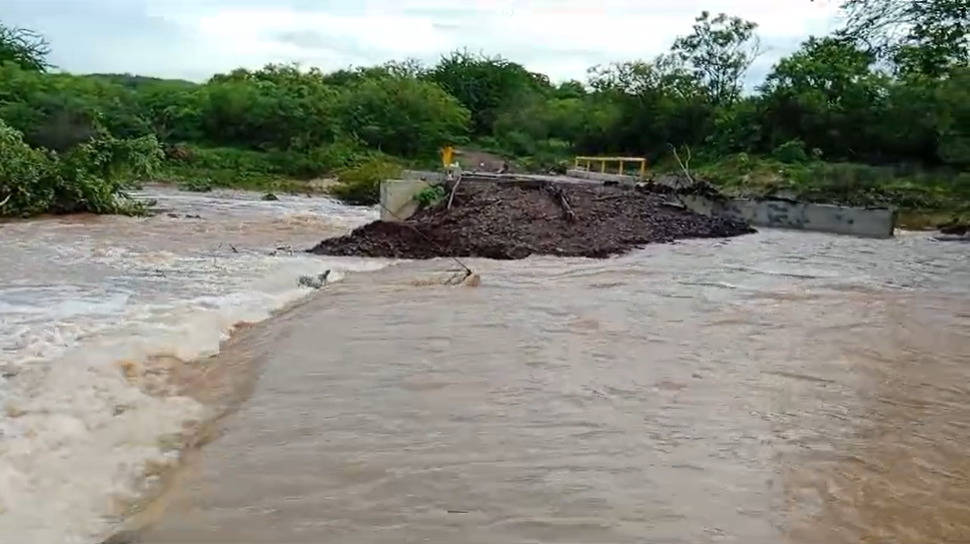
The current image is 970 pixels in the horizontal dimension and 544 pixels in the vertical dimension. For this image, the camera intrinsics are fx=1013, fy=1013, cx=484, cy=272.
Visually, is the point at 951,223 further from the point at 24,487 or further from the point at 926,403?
the point at 24,487

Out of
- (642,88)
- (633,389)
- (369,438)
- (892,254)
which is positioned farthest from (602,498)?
(642,88)

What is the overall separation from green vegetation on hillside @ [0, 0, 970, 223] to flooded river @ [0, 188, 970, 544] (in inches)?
512

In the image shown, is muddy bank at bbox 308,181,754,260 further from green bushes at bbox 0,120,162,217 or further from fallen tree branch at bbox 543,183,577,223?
green bushes at bbox 0,120,162,217

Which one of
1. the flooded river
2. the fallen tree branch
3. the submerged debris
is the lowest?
the submerged debris

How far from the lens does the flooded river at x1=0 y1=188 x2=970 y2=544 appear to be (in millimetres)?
4988

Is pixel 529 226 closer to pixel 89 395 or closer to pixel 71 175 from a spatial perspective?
pixel 89 395

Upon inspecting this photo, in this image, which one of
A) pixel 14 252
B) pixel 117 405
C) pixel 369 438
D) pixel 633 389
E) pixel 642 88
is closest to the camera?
pixel 369 438

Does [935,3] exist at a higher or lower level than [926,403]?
higher

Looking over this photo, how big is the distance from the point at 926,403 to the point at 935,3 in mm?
11093

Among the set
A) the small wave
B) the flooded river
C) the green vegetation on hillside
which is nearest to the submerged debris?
the flooded river

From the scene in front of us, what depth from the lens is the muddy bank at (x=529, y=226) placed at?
16172mm

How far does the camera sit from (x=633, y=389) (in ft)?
24.7

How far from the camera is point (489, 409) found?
6832 millimetres

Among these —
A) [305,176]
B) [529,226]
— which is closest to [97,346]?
[529,226]
